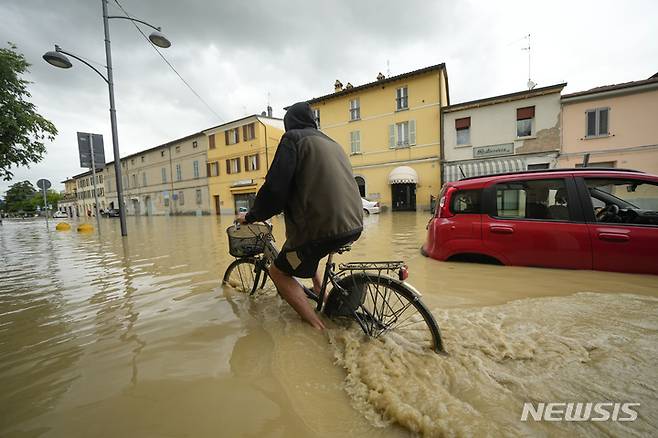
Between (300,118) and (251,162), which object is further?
(251,162)

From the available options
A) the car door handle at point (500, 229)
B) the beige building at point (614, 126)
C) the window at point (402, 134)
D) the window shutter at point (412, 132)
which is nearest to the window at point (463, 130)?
the window shutter at point (412, 132)

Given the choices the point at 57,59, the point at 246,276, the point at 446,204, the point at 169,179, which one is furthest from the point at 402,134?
the point at 169,179

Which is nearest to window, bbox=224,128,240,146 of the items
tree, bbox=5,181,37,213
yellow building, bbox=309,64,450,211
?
yellow building, bbox=309,64,450,211

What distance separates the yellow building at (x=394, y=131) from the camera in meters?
19.2

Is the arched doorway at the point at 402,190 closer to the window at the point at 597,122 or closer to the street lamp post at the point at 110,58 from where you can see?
the window at the point at 597,122

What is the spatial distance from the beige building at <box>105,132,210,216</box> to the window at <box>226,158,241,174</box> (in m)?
4.02

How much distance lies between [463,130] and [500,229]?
16.9 m

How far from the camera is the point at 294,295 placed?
92.0 inches

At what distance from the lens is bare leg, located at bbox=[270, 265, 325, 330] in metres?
2.30

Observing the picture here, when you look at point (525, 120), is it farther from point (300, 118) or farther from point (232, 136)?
point (232, 136)

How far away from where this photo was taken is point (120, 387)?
178 cm

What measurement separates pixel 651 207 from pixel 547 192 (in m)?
1.09

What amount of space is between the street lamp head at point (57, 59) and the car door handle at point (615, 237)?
13.7 metres

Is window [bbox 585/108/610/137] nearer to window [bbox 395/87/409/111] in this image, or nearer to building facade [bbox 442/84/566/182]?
building facade [bbox 442/84/566/182]
